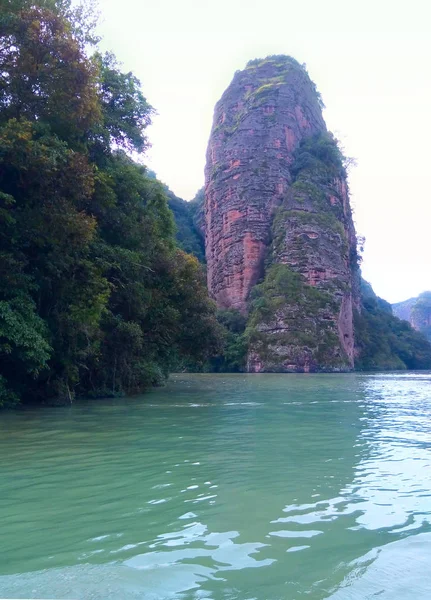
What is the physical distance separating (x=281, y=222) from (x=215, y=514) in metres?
67.3

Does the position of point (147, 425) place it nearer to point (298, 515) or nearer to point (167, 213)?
point (298, 515)

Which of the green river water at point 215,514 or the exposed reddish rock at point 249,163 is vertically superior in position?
the exposed reddish rock at point 249,163

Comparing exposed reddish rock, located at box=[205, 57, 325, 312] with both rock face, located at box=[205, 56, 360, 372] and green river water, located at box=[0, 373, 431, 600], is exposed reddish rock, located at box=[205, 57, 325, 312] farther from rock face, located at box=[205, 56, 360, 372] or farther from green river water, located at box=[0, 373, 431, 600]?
green river water, located at box=[0, 373, 431, 600]

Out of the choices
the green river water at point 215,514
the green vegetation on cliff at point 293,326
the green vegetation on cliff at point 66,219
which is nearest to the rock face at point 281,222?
the green vegetation on cliff at point 293,326

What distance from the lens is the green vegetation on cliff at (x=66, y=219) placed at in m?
12.9

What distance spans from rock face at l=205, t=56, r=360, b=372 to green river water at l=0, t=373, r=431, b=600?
53.3 meters

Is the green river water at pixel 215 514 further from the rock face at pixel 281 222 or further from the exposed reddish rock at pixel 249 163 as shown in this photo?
the exposed reddish rock at pixel 249 163

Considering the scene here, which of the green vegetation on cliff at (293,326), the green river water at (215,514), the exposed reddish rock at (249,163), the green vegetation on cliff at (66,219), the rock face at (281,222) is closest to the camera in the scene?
the green river water at (215,514)

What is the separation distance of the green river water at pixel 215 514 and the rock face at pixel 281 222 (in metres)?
53.3

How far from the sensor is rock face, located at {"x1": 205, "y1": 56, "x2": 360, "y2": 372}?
6375cm

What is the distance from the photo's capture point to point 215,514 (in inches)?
180

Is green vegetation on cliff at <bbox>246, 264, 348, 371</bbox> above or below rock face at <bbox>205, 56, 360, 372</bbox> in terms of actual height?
below

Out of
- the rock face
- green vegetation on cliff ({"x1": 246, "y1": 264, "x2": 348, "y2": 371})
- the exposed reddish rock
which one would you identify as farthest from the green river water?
the exposed reddish rock

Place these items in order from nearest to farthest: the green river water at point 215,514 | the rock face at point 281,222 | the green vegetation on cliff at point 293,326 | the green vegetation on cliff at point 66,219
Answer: the green river water at point 215,514 < the green vegetation on cliff at point 66,219 < the green vegetation on cliff at point 293,326 < the rock face at point 281,222
